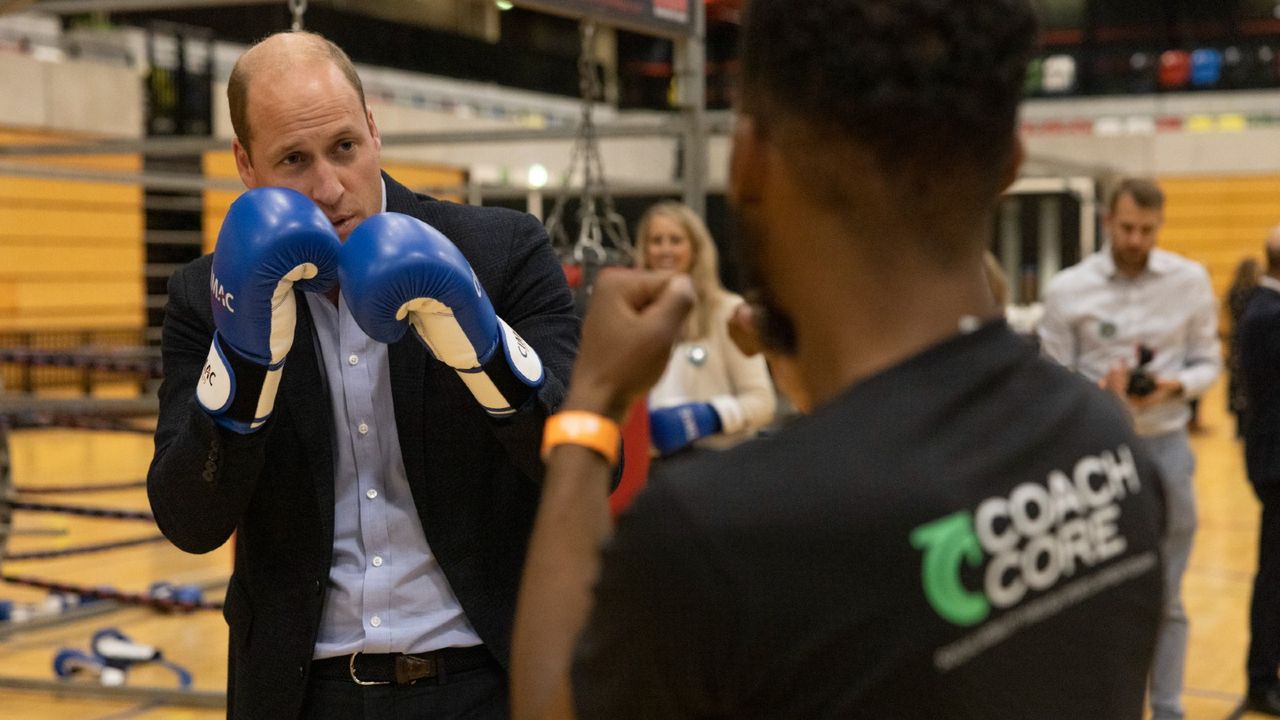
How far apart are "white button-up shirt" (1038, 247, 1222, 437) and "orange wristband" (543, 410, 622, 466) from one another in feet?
10.4

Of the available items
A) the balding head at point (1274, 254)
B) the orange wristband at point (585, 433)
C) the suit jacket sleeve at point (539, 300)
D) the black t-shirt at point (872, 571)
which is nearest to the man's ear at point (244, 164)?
the suit jacket sleeve at point (539, 300)

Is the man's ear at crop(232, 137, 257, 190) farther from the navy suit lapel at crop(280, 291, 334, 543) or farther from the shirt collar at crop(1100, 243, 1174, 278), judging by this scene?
the shirt collar at crop(1100, 243, 1174, 278)

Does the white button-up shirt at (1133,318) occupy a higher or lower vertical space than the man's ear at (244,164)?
lower

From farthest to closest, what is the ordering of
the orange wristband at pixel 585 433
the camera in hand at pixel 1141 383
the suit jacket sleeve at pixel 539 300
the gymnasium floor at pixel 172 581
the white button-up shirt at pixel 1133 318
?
the gymnasium floor at pixel 172 581 < the white button-up shirt at pixel 1133 318 < the camera in hand at pixel 1141 383 < the suit jacket sleeve at pixel 539 300 < the orange wristband at pixel 585 433

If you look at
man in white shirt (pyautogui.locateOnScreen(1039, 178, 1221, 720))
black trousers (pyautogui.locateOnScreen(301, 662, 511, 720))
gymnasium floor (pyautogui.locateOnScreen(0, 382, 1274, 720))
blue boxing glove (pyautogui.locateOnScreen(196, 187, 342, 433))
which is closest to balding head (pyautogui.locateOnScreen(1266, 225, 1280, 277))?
man in white shirt (pyautogui.locateOnScreen(1039, 178, 1221, 720))

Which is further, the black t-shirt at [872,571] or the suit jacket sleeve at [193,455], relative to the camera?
the suit jacket sleeve at [193,455]

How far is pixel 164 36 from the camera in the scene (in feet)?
38.4

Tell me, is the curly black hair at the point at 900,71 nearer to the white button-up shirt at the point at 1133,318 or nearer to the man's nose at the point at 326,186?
the man's nose at the point at 326,186

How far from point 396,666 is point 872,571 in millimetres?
893

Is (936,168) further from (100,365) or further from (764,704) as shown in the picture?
(100,365)

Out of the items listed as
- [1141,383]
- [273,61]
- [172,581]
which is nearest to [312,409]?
[273,61]

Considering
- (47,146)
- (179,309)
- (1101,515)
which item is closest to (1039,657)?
→ (1101,515)

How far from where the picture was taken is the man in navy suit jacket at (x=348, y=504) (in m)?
1.50

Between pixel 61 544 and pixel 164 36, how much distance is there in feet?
21.2
